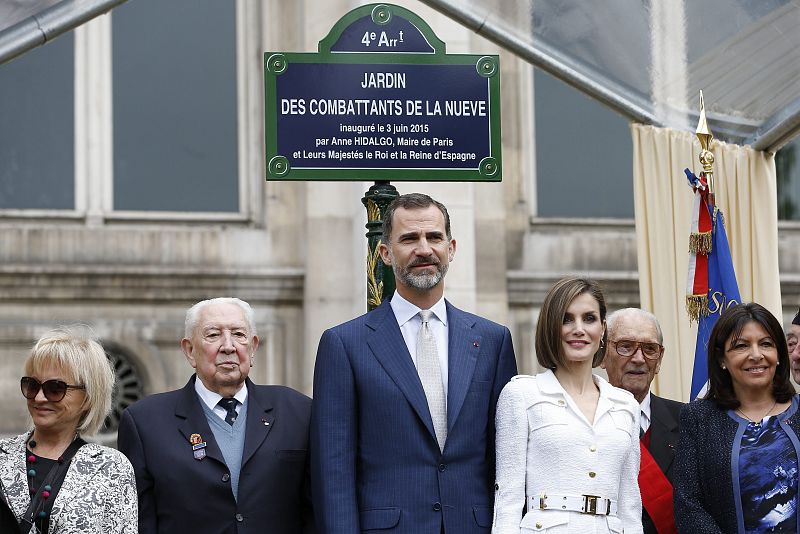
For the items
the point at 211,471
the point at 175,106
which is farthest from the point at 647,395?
the point at 175,106

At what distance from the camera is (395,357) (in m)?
4.97

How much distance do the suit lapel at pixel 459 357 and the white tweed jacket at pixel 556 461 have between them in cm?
14

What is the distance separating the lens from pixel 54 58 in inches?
480

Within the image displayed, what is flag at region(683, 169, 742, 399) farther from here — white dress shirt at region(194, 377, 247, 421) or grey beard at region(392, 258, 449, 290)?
white dress shirt at region(194, 377, 247, 421)

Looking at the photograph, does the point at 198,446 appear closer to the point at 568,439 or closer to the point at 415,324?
the point at 415,324

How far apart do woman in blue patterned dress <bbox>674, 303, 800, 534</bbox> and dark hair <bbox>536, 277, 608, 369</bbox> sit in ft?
1.64

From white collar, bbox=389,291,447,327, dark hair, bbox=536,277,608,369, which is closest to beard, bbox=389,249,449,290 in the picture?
white collar, bbox=389,291,447,327

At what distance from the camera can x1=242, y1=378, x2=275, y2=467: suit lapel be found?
524 centimetres

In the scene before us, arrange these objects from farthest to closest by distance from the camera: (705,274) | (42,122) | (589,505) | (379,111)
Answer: (42,122)
(705,274)
(379,111)
(589,505)

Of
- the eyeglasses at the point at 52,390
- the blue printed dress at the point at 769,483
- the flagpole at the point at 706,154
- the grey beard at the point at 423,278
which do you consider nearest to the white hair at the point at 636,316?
the flagpole at the point at 706,154

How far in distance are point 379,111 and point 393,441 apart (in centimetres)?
176

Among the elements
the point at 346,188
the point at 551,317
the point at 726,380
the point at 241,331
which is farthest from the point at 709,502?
the point at 346,188

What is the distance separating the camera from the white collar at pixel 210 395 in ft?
17.5

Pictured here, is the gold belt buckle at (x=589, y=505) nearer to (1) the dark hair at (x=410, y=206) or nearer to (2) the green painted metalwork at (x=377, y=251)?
(1) the dark hair at (x=410, y=206)
